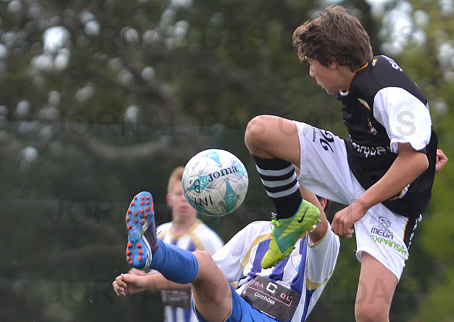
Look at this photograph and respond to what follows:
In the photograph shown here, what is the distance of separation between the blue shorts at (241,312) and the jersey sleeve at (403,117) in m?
1.13

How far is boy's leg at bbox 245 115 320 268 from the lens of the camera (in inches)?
128

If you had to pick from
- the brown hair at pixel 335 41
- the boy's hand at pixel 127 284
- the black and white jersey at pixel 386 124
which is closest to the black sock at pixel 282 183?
the black and white jersey at pixel 386 124

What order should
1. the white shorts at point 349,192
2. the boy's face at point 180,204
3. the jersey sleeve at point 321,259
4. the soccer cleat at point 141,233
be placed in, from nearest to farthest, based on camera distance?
the soccer cleat at point 141,233, the white shorts at point 349,192, the jersey sleeve at point 321,259, the boy's face at point 180,204

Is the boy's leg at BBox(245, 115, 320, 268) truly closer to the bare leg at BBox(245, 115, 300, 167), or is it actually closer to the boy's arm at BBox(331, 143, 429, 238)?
the bare leg at BBox(245, 115, 300, 167)

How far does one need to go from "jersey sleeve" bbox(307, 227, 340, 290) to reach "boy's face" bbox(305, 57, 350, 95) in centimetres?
81

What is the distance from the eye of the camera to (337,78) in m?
3.22

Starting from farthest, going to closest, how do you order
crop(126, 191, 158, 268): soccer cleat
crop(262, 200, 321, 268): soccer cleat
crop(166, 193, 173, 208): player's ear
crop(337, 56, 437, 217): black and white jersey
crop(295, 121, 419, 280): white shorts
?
crop(166, 193, 173, 208): player's ear
crop(262, 200, 321, 268): soccer cleat
crop(295, 121, 419, 280): white shorts
crop(337, 56, 437, 217): black and white jersey
crop(126, 191, 158, 268): soccer cleat

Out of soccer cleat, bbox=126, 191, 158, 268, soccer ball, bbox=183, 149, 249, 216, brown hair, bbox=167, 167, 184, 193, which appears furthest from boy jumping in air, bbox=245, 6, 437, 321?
brown hair, bbox=167, 167, 184, 193

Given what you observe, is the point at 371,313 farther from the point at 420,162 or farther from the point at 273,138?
the point at 273,138

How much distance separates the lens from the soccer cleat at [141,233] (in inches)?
110

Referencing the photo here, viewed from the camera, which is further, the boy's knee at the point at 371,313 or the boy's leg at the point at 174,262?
the boy's knee at the point at 371,313

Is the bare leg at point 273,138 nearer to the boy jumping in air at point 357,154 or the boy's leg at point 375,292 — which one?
the boy jumping in air at point 357,154

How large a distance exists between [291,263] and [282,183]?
1.92 ft

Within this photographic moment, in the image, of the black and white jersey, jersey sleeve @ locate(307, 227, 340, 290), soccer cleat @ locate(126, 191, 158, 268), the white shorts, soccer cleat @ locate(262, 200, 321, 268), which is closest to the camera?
soccer cleat @ locate(126, 191, 158, 268)
